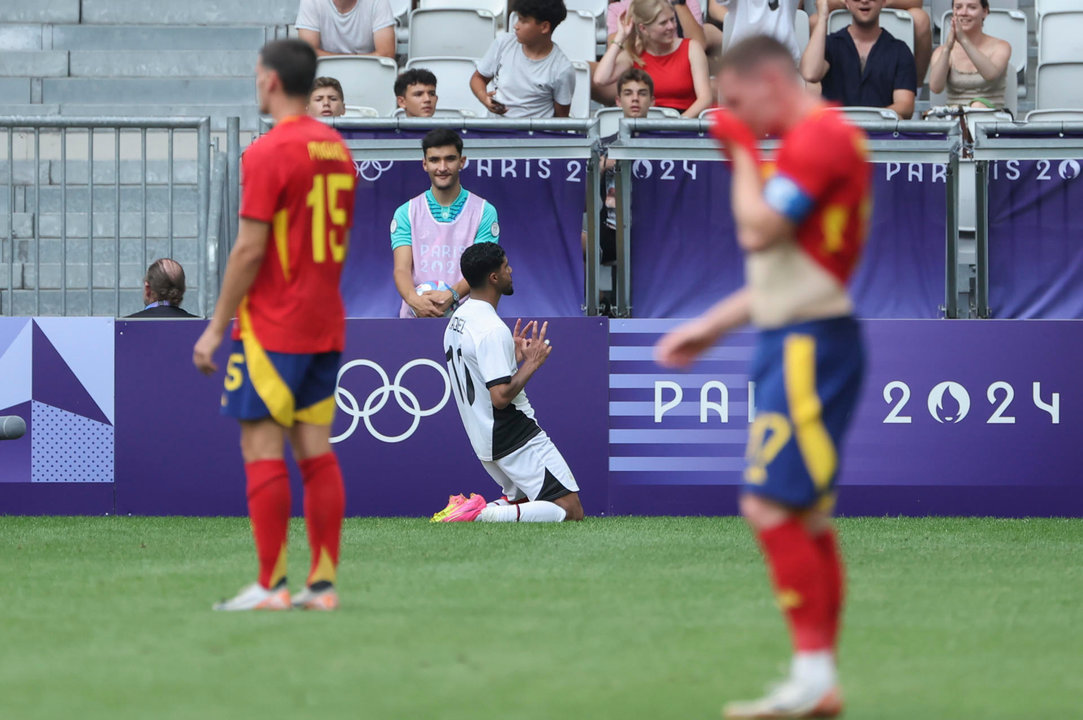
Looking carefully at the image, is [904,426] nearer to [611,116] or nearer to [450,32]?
[611,116]

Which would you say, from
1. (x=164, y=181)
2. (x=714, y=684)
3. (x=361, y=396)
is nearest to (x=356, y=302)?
(x=361, y=396)

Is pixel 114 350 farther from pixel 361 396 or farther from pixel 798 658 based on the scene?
pixel 798 658

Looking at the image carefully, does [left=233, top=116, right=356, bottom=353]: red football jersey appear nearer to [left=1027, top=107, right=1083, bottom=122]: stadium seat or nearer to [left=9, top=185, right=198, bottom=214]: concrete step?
[left=9, top=185, right=198, bottom=214]: concrete step

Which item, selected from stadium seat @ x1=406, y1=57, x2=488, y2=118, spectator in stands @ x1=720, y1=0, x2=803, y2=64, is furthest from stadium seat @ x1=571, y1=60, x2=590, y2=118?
spectator in stands @ x1=720, y1=0, x2=803, y2=64

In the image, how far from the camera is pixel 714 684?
4500 millimetres

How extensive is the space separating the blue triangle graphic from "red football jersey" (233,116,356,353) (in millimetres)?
4729

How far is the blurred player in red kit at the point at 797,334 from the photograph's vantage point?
402 cm

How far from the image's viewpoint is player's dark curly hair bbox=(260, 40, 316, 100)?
237 inches

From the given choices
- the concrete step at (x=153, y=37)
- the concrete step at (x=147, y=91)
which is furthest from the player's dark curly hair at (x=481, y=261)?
the concrete step at (x=153, y=37)

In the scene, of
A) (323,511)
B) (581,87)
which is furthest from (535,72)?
(323,511)

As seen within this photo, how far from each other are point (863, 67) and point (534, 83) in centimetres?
261

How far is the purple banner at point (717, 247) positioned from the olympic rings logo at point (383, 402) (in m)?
1.55

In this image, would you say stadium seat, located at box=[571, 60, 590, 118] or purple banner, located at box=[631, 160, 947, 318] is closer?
purple banner, located at box=[631, 160, 947, 318]

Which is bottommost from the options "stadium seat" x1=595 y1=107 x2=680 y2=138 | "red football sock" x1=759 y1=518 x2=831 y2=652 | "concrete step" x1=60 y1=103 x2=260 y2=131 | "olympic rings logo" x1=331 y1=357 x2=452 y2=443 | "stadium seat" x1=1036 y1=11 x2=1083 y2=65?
"red football sock" x1=759 y1=518 x2=831 y2=652
